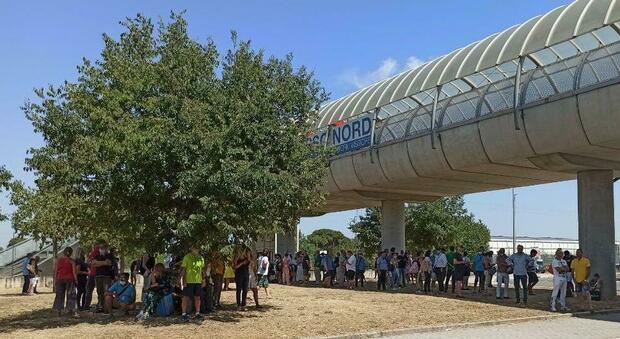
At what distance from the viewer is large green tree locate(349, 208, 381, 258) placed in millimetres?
52250

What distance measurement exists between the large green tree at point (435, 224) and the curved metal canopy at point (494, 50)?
1940 cm

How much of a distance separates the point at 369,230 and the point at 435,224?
6088 millimetres

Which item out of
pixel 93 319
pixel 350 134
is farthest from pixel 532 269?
pixel 93 319

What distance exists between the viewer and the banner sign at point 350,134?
27.2 metres

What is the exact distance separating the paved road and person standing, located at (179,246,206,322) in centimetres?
409

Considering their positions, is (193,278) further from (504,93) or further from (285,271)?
(285,271)

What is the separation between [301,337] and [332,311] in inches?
163

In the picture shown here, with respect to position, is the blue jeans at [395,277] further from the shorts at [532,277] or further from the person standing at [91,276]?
the person standing at [91,276]

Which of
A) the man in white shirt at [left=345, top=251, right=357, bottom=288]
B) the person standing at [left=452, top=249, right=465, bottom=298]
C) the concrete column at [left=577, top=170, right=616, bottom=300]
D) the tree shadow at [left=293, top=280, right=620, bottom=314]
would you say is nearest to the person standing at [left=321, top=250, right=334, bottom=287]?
the man in white shirt at [left=345, top=251, right=357, bottom=288]

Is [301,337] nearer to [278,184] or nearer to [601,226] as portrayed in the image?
[278,184]

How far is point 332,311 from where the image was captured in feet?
50.4

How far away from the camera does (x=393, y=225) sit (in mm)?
31641

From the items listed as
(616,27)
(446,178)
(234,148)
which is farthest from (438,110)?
(234,148)

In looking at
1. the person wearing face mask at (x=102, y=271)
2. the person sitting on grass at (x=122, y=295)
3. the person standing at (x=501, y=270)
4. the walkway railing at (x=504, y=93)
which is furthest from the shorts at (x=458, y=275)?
the person wearing face mask at (x=102, y=271)
